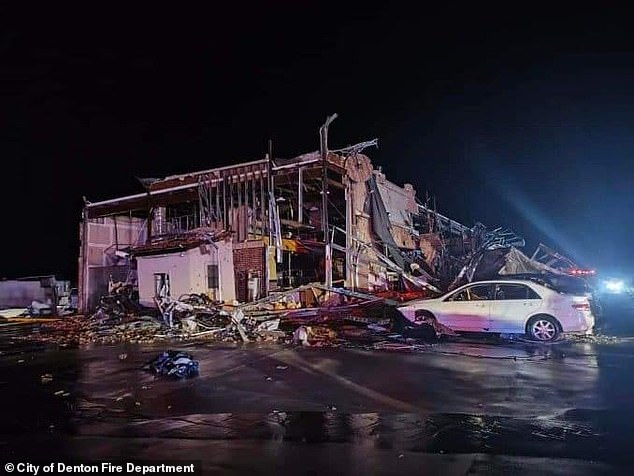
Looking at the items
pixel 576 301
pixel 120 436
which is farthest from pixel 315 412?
pixel 576 301

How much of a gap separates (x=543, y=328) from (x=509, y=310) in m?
0.90

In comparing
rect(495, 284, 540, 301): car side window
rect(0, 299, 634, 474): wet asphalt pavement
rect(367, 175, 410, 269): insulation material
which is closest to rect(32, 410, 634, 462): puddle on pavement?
rect(0, 299, 634, 474): wet asphalt pavement

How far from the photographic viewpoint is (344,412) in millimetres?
7207

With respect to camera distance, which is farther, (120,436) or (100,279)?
(100,279)

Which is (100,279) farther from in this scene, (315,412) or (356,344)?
(315,412)

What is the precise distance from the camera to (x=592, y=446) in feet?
18.4

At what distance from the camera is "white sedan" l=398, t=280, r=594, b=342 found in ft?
44.4

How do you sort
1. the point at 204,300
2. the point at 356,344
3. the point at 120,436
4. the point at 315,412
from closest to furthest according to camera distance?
the point at 120,436, the point at 315,412, the point at 356,344, the point at 204,300

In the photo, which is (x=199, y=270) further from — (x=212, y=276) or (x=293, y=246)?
(x=293, y=246)

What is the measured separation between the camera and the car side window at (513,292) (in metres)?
13.9

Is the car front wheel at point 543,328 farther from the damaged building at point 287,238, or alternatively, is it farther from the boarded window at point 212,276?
the boarded window at point 212,276

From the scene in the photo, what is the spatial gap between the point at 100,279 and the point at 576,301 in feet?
79.7

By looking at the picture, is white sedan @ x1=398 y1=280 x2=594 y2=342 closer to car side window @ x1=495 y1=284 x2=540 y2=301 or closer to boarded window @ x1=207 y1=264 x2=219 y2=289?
car side window @ x1=495 y1=284 x2=540 y2=301

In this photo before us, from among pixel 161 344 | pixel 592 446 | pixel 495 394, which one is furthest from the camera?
pixel 161 344
